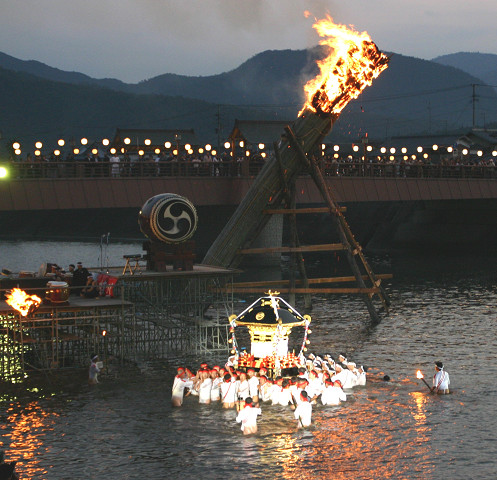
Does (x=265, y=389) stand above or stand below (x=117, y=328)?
below

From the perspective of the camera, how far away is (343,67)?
5528 centimetres

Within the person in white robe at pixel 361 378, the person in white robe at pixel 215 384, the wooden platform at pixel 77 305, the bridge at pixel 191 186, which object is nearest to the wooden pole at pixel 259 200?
the bridge at pixel 191 186

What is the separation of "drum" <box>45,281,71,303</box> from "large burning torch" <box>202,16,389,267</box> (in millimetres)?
15938

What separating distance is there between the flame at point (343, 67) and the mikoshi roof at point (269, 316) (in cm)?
1748

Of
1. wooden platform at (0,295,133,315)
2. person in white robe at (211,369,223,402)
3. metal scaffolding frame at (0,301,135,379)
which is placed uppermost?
wooden platform at (0,295,133,315)

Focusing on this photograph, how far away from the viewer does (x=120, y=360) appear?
46688 mm


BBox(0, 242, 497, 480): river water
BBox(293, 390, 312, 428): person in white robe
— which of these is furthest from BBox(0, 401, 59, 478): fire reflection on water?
BBox(293, 390, 312, 428): person in white robe

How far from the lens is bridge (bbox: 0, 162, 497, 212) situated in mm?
64750

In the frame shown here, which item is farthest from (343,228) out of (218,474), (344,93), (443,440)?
(218,474)

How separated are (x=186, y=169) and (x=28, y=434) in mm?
41505

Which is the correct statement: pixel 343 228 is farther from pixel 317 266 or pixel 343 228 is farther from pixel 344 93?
pixel 317 266

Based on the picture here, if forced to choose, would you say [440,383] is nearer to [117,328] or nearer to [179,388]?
[179,388]

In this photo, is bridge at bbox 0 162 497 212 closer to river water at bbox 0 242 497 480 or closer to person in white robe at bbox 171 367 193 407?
river water at bbox 0 242 497 480

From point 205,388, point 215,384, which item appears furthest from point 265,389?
point 205,388
